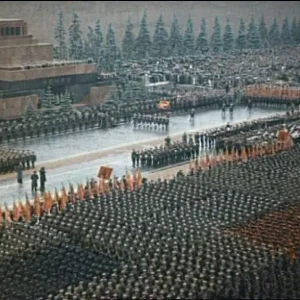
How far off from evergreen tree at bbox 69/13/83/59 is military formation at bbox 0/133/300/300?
26749 millimetres

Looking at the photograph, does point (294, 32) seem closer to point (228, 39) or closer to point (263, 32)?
point (263, 32)

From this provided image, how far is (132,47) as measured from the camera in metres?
49.1

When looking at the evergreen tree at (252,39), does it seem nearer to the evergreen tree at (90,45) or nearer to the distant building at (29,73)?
the evergreen tree at (90,45)

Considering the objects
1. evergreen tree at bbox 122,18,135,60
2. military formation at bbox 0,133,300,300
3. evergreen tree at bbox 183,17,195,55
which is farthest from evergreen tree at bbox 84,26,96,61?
military formation at bbox 0,133,300,300

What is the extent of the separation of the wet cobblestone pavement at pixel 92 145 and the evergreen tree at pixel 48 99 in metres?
2.63

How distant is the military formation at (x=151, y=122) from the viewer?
90.4 ft

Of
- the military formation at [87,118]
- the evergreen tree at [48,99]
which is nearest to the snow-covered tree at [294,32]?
the military formation at [87,118]

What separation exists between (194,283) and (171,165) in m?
10.4

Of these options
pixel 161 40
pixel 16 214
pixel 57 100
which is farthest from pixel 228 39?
pixel 16 214

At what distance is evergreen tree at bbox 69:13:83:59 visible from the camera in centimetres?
4342

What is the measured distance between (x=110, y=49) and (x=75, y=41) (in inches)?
84.6

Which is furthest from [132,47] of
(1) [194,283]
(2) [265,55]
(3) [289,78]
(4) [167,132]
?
(1) [194,283]

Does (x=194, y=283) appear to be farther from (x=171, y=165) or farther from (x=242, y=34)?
(x=242, y=34)

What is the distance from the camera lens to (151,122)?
91.8ft
